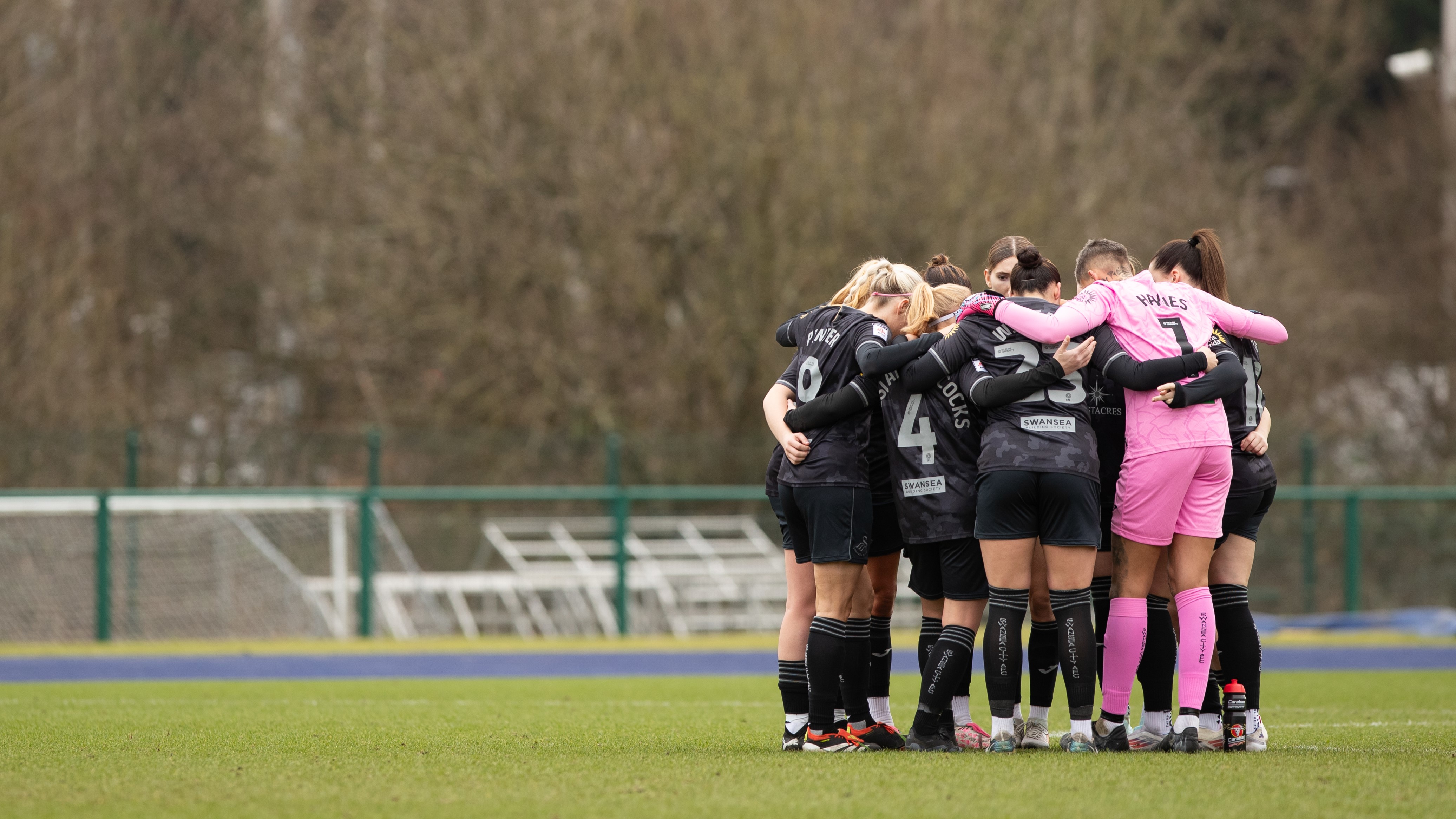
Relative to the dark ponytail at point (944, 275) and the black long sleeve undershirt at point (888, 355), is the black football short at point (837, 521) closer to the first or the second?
the black long sleeve undershirt at point (888, 355)

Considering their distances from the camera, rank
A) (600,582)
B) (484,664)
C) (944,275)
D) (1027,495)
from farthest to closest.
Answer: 1. (600,582)
2. (484,664)
3. (944,275)
4. (1027,495)

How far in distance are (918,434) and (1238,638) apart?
1.56 metres

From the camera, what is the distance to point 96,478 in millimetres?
16219

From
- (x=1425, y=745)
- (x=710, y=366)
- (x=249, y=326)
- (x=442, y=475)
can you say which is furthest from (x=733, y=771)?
(x=249, y=326)

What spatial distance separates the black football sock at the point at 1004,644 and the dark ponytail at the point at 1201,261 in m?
1.58

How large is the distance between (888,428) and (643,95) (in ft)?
44.8

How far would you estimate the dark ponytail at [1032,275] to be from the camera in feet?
20.2

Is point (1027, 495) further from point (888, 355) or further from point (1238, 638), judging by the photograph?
point (1238, 638)

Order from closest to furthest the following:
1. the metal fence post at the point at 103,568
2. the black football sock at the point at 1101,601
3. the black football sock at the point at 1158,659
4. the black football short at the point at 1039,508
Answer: the black football short at the point at 1039,508
the black football sock at the point at 1158,659
the black football sock at the point at 1101,601
the metal fence post at the point at 103,568

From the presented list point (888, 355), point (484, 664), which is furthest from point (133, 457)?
point (888, 355)

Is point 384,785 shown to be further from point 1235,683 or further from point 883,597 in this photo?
point 1235,683

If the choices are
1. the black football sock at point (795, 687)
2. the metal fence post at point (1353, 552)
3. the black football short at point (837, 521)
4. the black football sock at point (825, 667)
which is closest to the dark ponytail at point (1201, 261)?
the black football short at point (837, 521)

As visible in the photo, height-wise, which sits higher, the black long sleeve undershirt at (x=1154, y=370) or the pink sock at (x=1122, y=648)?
the black long sleeve undershirt at (x=1154, y=370)

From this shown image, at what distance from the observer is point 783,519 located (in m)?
6.42
